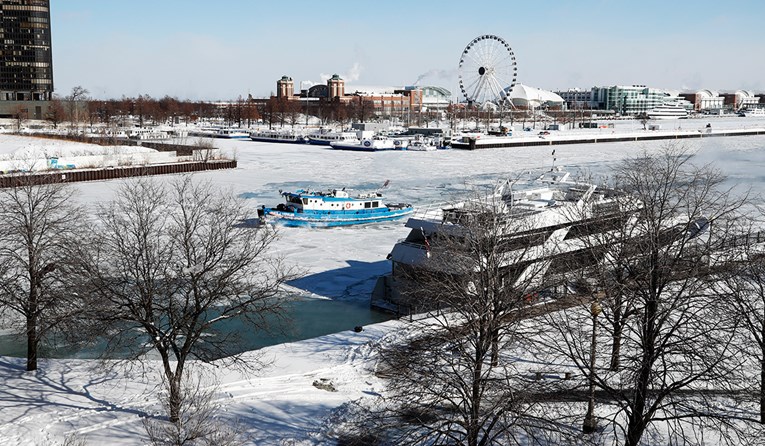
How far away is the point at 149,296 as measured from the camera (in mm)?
15273

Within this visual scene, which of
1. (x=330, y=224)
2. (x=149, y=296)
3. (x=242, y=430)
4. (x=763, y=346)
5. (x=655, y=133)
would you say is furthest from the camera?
(x=655, y=133)

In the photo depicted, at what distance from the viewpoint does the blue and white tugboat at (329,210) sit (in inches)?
1606

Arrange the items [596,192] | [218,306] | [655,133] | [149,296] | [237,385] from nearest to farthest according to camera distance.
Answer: [149,296] < [237,385] < [218,306] < [596,192] < [655,133]

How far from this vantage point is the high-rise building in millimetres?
135000

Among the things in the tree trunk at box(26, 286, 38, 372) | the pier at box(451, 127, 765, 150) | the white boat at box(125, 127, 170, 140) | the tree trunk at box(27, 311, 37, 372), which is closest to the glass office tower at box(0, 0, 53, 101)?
the white boat at box(125, 127, 170, 140)

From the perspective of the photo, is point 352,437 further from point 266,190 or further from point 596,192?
point 266,190

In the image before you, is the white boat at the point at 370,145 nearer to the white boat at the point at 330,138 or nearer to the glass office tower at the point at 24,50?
the white boat at the point at 330,138

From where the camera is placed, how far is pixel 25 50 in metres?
136

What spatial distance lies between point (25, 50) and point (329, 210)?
382 feet

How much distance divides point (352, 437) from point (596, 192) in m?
→ 18.5

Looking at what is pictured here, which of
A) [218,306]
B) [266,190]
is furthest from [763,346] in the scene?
[266,190]

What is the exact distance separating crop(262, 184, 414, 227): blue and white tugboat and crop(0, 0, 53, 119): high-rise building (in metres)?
114

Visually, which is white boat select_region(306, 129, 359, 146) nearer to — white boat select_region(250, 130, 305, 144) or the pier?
white boat select_region(250, 130, 305, 144)

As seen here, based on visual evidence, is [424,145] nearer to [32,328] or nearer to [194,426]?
[32,328]
